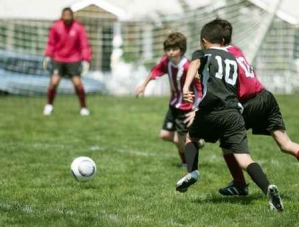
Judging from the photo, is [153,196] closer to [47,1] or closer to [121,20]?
[121,20]

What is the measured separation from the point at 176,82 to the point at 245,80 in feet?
6.49

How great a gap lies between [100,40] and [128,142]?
425 inches

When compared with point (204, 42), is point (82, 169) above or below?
below

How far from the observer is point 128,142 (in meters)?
9.77

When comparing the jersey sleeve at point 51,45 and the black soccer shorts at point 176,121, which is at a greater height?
the black soccer shorts at point 176,121

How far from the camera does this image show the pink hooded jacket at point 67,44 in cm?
1277

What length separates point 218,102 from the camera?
5484mm

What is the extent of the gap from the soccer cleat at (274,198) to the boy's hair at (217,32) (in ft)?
4.13

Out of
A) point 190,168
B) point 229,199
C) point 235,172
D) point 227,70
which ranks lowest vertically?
point 229,199

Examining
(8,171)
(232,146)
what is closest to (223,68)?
(232,146)

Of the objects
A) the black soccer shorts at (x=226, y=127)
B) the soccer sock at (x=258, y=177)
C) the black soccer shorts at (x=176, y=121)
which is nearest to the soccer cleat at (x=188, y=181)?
the black soccer shorts at (x=226, y=127)

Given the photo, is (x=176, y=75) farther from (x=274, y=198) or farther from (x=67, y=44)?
(x=67, y=44)

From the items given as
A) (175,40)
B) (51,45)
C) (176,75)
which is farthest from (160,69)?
(51,45)

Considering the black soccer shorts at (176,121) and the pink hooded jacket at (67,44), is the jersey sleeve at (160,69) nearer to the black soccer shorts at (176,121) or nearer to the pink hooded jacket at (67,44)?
the black soccer shorts at (176,121)
